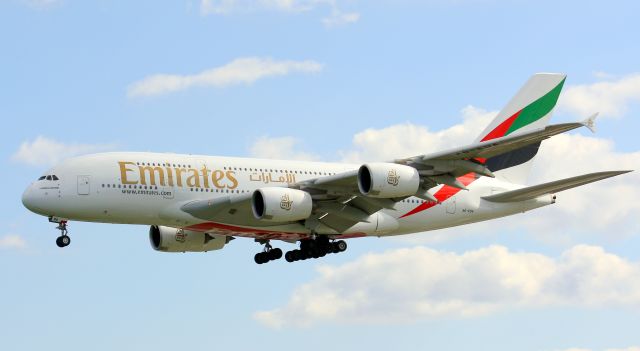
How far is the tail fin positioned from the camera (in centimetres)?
5262

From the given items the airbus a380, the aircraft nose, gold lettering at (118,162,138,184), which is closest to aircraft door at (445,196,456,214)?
the airbus a380

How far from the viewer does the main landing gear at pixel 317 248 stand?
48469 millimetres

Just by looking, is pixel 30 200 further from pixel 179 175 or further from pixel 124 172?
pixel 179 175

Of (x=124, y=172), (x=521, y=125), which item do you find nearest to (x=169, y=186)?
(x=124, y=172)

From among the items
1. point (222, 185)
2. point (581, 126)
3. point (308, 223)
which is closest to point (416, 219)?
point (308, 223)

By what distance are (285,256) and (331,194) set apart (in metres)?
5.61

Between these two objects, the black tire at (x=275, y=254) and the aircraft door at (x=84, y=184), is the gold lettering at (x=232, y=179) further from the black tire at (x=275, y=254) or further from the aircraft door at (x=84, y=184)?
the aircraft door at (x=84, y=184)

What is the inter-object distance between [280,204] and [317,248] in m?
5.12

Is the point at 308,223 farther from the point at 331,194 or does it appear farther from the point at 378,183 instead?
the point at 378,183

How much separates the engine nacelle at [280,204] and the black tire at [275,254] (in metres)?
6.62

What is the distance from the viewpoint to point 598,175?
43.8 meters

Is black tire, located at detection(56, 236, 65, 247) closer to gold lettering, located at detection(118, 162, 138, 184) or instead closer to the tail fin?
gold lettering, located at detection(118, 162, 138, 184)

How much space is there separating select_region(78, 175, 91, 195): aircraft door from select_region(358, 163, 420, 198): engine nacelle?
10297mm

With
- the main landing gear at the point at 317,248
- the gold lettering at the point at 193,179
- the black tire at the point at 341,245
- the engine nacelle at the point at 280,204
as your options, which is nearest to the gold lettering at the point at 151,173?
the gold lettering at the point at 193,179
